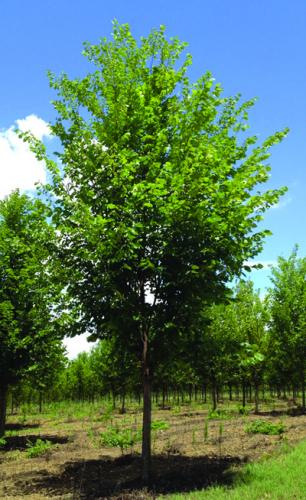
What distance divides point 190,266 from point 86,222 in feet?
7.93

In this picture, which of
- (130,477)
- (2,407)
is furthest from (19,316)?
(130,477)

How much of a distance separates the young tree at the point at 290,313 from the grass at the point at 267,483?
1757 centimetres

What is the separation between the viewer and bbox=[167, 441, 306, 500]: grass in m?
7.07

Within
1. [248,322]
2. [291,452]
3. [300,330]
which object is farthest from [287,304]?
[291,452]

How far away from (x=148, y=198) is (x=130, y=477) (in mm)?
6271

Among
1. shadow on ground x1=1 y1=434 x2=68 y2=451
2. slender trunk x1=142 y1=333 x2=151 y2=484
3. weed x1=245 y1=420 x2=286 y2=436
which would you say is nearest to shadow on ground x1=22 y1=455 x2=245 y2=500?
slender trunk x1=142 y1=333 x2=151 y2=484

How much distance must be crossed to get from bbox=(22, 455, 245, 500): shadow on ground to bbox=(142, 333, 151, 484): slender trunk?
273mm

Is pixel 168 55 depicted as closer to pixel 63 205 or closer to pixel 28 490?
pixel 63 205

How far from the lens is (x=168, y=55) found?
1032 centimetres

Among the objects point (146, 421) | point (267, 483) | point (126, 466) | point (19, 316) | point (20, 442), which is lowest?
point (20, 442)

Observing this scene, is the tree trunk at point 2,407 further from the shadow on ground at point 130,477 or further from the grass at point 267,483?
the grass at point 267,483

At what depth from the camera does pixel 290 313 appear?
26.9 metres

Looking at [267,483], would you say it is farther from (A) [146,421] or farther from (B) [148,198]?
(B) [148,198]

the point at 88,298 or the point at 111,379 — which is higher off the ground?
the point at 88,298
